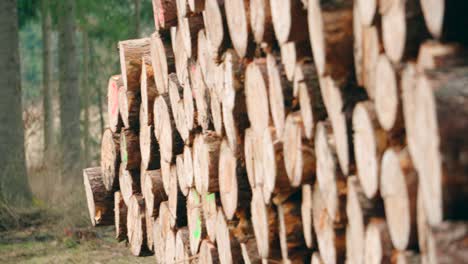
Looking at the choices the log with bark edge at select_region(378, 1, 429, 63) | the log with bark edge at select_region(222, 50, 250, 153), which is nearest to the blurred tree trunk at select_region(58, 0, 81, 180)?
the log with bark edge at select_region(222, 50, 250, 153)

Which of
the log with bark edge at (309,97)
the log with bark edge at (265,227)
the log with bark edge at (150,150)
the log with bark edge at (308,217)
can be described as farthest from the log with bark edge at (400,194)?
the log with bark edge at (150,150)

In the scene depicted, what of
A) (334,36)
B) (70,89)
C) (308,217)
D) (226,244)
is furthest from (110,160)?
(70,89)

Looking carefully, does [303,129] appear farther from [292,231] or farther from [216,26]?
[216,26]

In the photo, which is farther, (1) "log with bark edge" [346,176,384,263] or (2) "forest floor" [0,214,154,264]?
(2) "forest floor" [0,214,154,264]

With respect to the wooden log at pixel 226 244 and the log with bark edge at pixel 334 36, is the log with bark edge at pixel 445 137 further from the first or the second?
the wooden log at pixel 226 244

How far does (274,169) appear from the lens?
251 centimetres

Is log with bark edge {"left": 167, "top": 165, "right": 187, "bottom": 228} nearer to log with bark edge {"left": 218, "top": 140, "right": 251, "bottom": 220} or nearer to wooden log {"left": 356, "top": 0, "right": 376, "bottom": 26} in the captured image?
log with bark edge {"left": 218, "top": 140, "right": 251, "bottom": 220}

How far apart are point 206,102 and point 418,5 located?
1466 millimetres

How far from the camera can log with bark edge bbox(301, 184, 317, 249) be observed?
242 cm

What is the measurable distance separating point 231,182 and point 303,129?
2.25ft

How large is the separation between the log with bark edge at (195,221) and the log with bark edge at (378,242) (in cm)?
139

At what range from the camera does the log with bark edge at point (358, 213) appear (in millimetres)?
2035

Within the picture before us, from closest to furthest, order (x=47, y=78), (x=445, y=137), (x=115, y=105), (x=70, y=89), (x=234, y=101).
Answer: (x=445, y=137)
(x=234, y=101)
(x=115, y=105)
(x=70, y=89)
(x=47, y=78)

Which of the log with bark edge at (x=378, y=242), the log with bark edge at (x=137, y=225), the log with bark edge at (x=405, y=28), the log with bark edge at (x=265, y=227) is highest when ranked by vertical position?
the log with bark edge at (x=405, y=28)
